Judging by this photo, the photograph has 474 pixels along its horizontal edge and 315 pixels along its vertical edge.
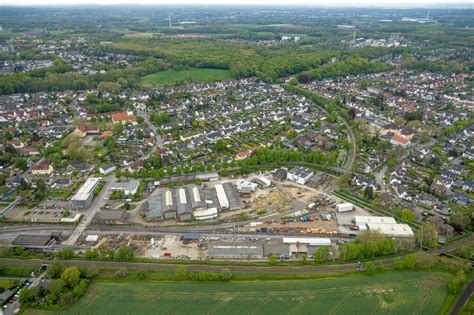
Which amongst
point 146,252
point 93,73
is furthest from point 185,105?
point 146,252

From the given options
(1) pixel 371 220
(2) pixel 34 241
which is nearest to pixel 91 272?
(2) pixel 34 241

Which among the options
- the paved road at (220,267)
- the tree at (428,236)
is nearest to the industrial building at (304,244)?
the paved road at (220,267)

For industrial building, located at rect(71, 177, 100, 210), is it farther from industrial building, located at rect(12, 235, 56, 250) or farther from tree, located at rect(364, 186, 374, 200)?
tree, located at rect(364, 186, 374, 200)

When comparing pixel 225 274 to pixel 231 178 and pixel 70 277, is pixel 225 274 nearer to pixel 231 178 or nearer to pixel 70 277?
pixel 70 277

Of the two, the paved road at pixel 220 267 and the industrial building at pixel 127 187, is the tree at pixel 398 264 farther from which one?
the industrial building at pixel 127 187

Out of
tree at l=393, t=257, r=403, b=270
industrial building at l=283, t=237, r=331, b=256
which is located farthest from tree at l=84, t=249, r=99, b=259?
tree at l=393, t=257, r=403, b=270

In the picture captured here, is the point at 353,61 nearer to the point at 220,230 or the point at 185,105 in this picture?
the point at 185,105
